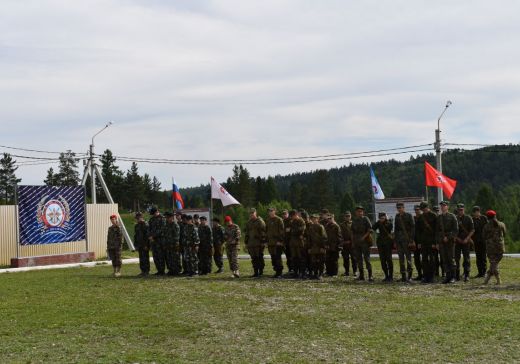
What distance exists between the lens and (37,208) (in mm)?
27594

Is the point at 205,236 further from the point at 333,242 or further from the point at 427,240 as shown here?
the point at 427,240

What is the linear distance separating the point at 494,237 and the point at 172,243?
9284 millimetres

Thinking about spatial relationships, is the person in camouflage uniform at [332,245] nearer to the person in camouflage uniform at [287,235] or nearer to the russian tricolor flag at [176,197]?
the person in camouflage uniform at [287,235]

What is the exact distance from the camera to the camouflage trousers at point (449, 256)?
54.1 feet

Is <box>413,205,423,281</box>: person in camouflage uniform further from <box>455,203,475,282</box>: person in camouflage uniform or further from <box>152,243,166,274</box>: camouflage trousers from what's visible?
<box>152,243,166,274</box>: camouflage trousers

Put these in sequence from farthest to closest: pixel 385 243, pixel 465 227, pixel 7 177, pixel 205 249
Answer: pixel 7 177, pixel 205 249, pixel 465 227, pixel 385 243

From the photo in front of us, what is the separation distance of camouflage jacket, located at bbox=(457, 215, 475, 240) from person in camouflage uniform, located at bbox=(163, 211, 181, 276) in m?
8.17

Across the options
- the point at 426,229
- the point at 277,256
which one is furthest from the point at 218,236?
the point at 426,229

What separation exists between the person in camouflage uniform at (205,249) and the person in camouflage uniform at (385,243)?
18.3 feet

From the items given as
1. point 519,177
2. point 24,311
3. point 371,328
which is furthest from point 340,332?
→ point 519,177

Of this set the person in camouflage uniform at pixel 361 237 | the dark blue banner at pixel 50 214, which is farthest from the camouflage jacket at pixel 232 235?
the dark blue banner at pixel 50 214

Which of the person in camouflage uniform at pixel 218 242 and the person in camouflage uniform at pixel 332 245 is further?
the person in camouflage uniform at pixel 218 242

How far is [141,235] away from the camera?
20.9m

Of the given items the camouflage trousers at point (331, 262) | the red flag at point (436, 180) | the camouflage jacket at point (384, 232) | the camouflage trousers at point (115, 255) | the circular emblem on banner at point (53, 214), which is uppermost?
the red flag at point (436, 180)
